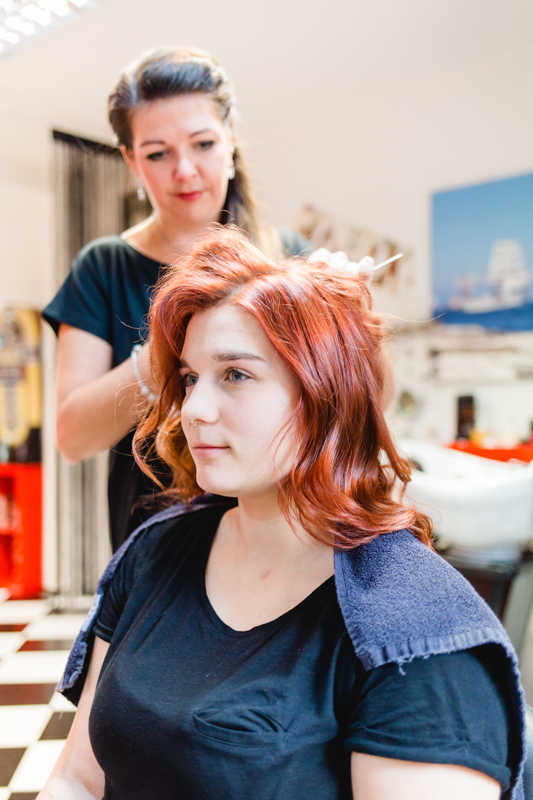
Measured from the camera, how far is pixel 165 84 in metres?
1.25

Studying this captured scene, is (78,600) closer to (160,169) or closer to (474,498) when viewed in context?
(474,498)

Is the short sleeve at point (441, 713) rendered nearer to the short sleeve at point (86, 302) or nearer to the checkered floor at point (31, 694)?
the short sleeve at point (86, 302)

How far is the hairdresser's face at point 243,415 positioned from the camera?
94 cm

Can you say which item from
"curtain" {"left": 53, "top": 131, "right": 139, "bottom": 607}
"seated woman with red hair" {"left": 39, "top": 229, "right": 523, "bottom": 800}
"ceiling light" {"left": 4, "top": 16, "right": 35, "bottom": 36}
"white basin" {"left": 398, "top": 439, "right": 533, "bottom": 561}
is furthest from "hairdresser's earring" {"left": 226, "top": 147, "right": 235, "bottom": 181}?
"curtain" {"left": 53, "top": 131, "right": 139, "bottom": 607}

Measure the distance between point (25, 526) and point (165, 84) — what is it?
Answer: 11.8ft

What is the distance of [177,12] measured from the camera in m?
2.73

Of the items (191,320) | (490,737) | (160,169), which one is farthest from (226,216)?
(490,737)

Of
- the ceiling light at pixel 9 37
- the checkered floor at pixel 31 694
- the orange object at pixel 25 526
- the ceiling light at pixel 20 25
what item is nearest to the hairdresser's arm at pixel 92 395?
the checkered floor at pixel 31 694

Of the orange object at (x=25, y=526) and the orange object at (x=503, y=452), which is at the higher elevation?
the orange object at (x=503, y=452)

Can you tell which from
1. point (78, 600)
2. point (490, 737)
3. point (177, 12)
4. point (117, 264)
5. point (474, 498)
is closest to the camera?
point (490, 737)

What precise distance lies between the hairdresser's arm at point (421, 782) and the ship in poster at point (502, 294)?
2581 millimetres

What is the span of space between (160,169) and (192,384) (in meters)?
0.49

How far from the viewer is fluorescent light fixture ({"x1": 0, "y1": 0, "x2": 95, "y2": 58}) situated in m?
2.47

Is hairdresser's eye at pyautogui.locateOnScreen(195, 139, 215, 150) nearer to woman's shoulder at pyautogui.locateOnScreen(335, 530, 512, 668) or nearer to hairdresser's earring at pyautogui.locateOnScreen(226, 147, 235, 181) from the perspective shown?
hairdresser's earring at pyautogui.locateOnScreen(226, 147, 235, 181)
